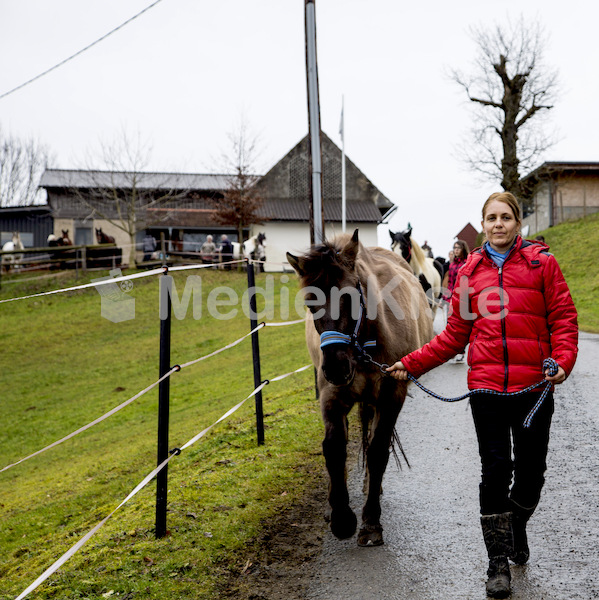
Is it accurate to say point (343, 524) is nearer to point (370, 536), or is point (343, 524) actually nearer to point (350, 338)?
point (370, 536)

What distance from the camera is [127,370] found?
15.3 meters

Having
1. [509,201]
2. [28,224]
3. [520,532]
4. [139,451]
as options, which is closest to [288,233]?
[28,224]

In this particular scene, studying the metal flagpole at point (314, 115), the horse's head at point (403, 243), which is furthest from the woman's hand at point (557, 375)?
the horse's head at point (403, 243)

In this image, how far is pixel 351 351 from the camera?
3.83 meters

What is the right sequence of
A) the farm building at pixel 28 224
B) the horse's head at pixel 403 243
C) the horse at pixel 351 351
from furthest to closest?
the farm building at pixel 28 224 < the horse's head at pixel 403 243 < the horse at pixel 351 351

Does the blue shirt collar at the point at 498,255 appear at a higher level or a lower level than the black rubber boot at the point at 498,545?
higher

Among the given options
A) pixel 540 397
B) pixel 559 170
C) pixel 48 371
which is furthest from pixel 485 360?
pixel 559 170

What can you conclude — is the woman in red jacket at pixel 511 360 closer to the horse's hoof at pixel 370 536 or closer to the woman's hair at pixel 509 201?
the woman's hair at pixel 509 201

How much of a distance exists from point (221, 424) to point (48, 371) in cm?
887

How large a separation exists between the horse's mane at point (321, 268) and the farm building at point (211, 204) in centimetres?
3181

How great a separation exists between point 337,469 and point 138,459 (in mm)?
4864

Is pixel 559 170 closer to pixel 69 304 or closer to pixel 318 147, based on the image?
pixel 69 304

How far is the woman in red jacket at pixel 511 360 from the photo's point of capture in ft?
11.0

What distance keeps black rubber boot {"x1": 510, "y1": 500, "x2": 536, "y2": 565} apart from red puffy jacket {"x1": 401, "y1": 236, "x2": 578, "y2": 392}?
0.72 meters
